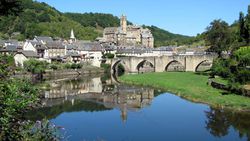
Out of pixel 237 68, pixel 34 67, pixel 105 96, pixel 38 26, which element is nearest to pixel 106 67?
pixel 34 67

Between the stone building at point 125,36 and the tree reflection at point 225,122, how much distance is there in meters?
113

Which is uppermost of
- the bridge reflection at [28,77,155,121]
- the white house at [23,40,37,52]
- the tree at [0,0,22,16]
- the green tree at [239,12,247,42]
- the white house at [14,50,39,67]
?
the green tree at [239,12,247,42]

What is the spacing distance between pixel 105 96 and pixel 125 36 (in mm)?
111103

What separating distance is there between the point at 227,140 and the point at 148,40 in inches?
5703

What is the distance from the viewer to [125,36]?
16325 centimetres

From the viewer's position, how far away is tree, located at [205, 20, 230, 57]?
7794 cm

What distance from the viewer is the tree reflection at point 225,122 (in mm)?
31416

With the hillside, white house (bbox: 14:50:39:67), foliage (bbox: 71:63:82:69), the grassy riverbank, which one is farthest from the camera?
the hillside

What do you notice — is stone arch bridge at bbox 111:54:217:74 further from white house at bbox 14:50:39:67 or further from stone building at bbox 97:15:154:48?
stone building at bbox 97:15:154:48

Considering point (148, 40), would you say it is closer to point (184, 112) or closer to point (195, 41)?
point (195, 41)

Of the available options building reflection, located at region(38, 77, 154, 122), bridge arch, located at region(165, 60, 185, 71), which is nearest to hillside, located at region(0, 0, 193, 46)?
bridge arch, located at region(165, 60, 185, 71)

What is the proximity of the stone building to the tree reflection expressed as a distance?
11341 centimetres

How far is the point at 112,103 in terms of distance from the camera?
47.3 m

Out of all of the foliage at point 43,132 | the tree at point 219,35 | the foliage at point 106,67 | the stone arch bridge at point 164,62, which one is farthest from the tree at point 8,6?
the foliage at point 106,67
